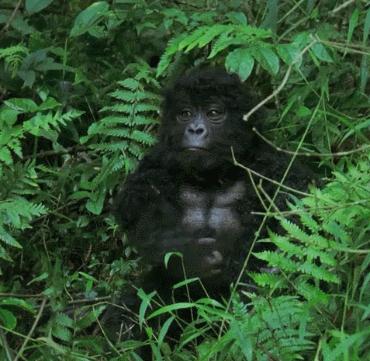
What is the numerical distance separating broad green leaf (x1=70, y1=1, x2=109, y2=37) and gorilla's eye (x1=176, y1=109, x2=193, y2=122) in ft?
3.75

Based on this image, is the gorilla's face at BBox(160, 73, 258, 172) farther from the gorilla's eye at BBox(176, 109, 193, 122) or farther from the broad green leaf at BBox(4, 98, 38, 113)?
the broad green leaf at BBox(4, 98, 38, 113)

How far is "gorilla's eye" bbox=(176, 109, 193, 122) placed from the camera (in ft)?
21.2

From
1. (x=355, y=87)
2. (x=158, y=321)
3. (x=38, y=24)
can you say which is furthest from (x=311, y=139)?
(x=38, y=24)

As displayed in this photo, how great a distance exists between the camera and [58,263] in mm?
6145

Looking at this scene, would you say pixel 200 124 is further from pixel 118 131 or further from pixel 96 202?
pixel 96 202

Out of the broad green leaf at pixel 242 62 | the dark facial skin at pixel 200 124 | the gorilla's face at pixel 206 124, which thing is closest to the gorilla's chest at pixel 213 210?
the gorilla's face at pixel 206 124

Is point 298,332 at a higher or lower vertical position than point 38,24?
higher

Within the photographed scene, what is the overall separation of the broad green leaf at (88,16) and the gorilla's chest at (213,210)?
4.78 feet

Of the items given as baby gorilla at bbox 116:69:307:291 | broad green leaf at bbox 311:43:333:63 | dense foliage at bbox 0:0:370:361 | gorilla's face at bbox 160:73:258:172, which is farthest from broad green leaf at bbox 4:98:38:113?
broad green leaf at bbox 311:43:333:63

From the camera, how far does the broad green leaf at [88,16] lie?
719 cm

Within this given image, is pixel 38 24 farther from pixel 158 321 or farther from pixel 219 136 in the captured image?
pixel 158 321

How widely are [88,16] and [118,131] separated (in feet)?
2.63

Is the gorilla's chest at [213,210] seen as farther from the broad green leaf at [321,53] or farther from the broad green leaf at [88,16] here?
the broad green leaf at [88,16]

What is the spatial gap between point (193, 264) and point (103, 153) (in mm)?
1597
